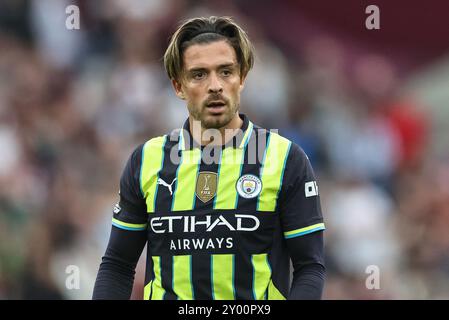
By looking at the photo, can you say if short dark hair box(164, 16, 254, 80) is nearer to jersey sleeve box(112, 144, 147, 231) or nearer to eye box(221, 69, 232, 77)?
eye box(221, 69, 232, 77)

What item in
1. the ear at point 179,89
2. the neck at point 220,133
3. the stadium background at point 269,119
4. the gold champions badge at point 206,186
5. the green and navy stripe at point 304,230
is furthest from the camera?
the stadium background at point 269,119

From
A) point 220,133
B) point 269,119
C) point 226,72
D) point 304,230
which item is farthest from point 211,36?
point 269,119

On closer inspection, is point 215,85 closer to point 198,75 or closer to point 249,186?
point 198,75

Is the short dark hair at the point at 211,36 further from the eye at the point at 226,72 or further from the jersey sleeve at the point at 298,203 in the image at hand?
the jersey sleeve at the point at 298,203

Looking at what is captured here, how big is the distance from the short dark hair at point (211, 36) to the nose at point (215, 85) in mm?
163

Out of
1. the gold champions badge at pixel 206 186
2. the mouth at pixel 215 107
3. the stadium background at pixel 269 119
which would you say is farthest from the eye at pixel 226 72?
the stadium background at pixel 269 119

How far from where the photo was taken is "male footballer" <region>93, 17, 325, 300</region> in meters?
3.41

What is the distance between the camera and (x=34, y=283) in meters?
7.73

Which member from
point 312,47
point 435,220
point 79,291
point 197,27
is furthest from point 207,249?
point 312,47

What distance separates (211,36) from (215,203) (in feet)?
2.29

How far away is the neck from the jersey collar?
0.02 meters

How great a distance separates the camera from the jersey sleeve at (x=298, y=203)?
3.42 metres

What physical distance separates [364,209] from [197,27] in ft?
14.6

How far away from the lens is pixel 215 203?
349cm
